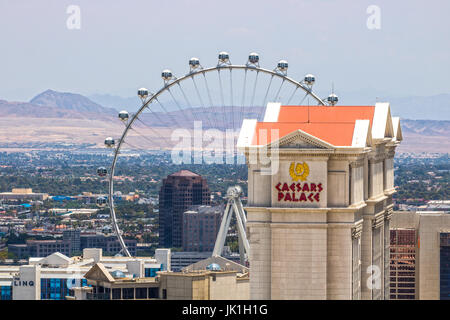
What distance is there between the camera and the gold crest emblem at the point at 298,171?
5219 centimetres

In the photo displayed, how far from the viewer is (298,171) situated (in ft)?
171

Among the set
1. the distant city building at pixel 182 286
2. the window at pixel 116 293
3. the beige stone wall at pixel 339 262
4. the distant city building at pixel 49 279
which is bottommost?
the distant city building at pixel 49 279

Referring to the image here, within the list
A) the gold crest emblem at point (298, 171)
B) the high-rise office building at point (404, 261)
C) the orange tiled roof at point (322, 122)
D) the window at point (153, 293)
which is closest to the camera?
the gold crest emblem at point (298, 171)

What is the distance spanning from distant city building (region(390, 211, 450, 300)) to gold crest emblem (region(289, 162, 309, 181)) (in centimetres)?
6766

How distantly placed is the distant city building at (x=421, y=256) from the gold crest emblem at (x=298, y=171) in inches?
2664

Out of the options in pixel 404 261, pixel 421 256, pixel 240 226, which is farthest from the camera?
pixel 240 226

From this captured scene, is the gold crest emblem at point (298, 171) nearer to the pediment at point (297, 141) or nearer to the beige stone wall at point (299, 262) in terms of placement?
the pediment at point (297, 141)

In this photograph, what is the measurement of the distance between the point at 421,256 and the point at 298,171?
76105 mm

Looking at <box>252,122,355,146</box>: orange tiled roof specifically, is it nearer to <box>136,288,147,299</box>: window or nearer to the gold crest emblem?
the gold crest emblem

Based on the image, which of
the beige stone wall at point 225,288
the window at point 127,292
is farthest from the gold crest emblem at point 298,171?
the window at point 127,292

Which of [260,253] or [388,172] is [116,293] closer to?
[388,172]

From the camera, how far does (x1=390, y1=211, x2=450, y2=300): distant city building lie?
396ft

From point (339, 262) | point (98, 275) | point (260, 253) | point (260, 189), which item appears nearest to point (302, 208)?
point (260, 189)
